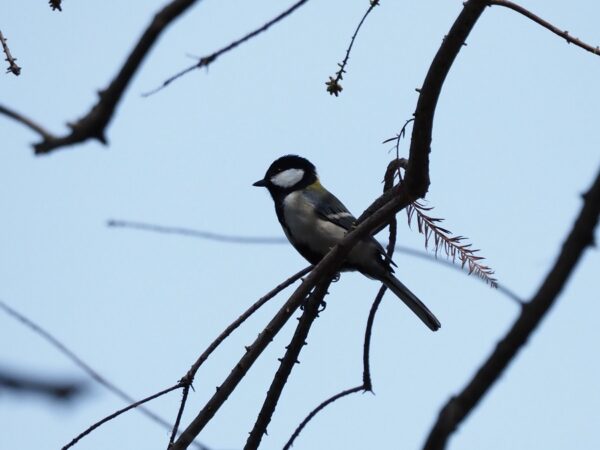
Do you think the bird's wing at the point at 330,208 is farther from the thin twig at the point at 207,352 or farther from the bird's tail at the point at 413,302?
the thin twig at the point at 207,352

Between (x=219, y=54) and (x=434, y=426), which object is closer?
(x=434, y=426)

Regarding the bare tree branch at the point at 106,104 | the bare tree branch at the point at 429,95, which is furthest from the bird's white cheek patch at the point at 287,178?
the bare tree branch at the point at 106,104

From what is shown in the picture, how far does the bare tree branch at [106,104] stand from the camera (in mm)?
1097

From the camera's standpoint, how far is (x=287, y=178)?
6.64 meters

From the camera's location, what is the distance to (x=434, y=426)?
984 mm

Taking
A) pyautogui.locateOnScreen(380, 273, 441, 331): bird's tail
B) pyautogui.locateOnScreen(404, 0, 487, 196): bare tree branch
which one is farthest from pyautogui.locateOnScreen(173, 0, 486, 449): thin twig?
pyautogui.locateOnScreen(380, 273, 441, 331): bird's tail

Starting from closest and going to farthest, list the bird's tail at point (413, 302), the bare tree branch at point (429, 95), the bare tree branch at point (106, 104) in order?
the bare tree branch at point (106, 104) < the bare tree branch at point (429, 95) < the bird's tail at point (413, 302)

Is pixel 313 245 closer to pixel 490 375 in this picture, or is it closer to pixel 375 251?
pixel 375 251

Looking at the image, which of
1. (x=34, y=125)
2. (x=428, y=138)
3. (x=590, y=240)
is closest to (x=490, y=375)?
(x=590, y=240)

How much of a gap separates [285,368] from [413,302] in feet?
7.39

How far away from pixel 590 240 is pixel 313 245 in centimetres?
481

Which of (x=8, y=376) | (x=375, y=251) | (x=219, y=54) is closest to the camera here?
(x=8, y=376)

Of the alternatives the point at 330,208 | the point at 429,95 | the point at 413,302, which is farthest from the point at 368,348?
the point at 330,208

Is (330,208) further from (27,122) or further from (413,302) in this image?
(27,122)
